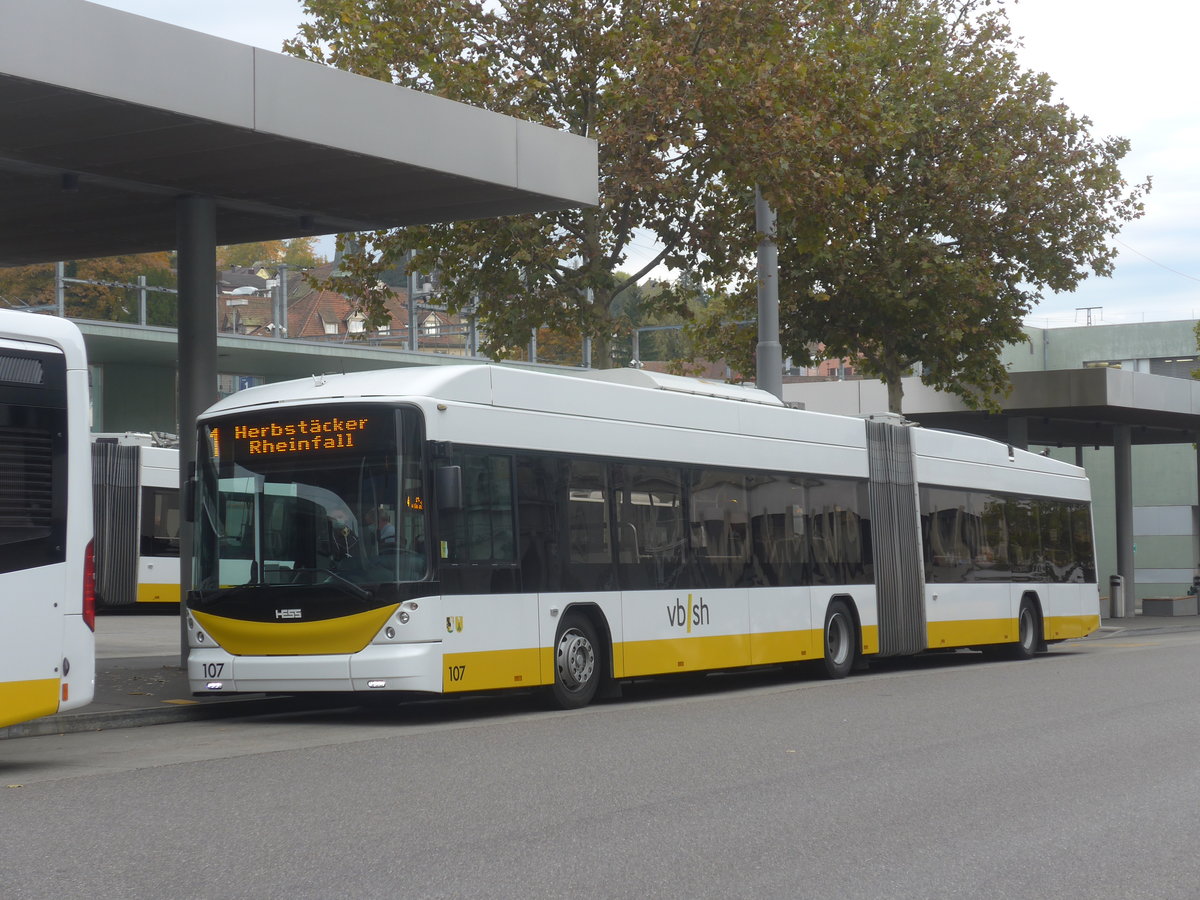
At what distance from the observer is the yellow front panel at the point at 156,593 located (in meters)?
31.2

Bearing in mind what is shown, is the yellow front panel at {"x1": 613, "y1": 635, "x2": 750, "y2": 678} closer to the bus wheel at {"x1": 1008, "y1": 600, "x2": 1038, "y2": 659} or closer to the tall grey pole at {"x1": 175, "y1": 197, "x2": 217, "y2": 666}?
the tall grey pole at {"x1": 175, "y1": 197, "x2": 217, "y2": 666}

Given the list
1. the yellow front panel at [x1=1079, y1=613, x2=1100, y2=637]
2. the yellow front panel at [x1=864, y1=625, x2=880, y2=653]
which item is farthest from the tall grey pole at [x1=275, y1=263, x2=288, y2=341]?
the yellow front panel at [x1=864, y1=625, x2=880, y2=653]

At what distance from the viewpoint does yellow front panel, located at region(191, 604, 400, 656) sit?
1270cm

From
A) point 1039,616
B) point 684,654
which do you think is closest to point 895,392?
point 1039,616

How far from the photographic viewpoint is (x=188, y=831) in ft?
25.2

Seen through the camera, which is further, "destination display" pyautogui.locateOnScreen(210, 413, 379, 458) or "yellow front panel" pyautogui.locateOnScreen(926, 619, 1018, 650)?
"yellow front panel" pyautogui.locateOnScreen(926, 619, 1018, 650)

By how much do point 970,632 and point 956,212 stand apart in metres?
10.7

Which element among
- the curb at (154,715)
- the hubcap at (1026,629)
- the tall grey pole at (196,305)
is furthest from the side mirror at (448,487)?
the hubcap at (1026,629)

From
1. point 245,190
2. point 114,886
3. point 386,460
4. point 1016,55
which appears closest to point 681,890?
point 114,886

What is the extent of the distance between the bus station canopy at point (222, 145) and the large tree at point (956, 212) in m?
13.1

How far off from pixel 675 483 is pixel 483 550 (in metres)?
3.22

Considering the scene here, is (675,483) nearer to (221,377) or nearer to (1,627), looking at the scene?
(1,627)

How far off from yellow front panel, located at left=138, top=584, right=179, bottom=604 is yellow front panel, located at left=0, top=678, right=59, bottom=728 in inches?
863

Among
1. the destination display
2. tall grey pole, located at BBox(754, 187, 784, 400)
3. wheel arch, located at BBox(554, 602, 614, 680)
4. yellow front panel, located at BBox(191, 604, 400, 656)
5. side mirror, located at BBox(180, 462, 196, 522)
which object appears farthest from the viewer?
tall grey pole, located at BBox(754, 187, 784, 400)
